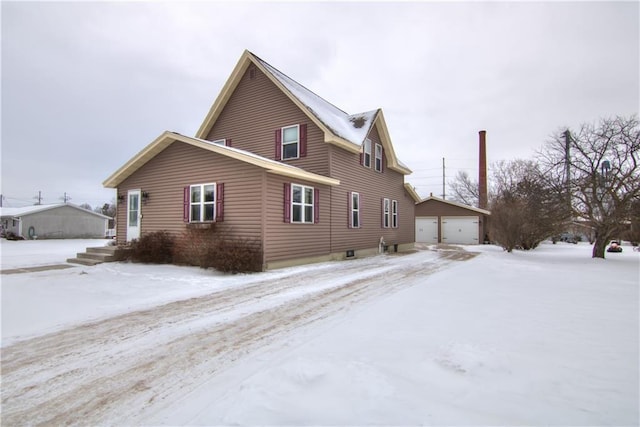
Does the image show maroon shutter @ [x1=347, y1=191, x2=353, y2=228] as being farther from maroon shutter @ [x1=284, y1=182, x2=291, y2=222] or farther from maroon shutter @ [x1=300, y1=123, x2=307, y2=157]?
maroon shutter @ [x1=284, y1=182, x2=291, y2=222]

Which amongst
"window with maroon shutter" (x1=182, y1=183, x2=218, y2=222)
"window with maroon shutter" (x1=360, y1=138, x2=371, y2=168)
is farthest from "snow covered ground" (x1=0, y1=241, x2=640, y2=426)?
"window with maroon shutter" (x1=360, y1=138, x2=371, y2=168)

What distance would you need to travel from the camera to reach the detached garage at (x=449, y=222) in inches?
998

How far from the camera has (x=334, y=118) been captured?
14859 mm

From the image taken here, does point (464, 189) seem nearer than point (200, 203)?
No

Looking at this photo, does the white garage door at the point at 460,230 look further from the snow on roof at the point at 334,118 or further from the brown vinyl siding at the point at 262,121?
the brown vinyl siding at the point at 262,121

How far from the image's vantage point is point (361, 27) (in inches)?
584

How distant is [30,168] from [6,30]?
22646mm

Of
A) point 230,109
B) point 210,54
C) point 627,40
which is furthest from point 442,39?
point 210,54

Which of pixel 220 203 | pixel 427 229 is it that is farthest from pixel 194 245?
pixel 427 229

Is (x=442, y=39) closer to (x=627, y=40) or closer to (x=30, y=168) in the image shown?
(x=627, y=40)

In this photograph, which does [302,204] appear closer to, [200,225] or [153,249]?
[200,225]

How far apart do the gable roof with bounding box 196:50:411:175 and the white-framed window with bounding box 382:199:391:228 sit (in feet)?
7.11

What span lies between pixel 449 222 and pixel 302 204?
757 inches

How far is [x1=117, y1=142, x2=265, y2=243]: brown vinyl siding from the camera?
385 inches
